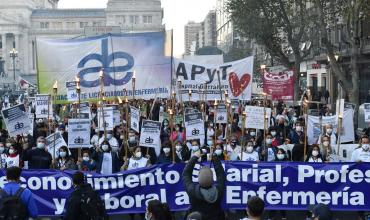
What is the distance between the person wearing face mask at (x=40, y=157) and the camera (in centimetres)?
1284

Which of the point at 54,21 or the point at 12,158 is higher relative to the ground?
the point at 54,21

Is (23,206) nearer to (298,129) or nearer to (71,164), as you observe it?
(71,164)

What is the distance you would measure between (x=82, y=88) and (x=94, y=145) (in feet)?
4.09

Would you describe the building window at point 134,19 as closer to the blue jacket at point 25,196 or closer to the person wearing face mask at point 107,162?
the person wearing face mask at point 107,162

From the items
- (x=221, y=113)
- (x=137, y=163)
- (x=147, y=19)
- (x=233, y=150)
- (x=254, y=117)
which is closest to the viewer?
(x=137, y=163)

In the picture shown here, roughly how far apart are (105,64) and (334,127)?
5.53m

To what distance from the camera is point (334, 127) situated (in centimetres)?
1593

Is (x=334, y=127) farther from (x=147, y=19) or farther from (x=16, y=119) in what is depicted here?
(x=147, y=19)

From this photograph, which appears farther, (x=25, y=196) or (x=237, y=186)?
(x=237, y=186)

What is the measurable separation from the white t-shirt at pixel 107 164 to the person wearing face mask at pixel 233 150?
2406mm

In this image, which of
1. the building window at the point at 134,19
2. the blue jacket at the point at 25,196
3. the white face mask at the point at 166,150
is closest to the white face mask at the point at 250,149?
the white face mask at the point at 166,150

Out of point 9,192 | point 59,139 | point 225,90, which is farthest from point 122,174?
point 225,90

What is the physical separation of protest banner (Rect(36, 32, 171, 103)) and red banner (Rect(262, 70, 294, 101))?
240 inches

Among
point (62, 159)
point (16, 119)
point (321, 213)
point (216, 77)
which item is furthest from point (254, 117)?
point (321, 213)
